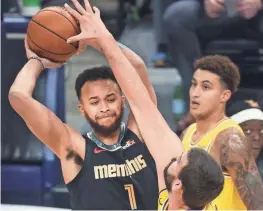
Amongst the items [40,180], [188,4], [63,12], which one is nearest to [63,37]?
[63,12]

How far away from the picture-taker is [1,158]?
18.4ft

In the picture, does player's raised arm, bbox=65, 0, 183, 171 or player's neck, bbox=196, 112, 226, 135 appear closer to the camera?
player's raised arm, bbox=65, 0, 183, 171

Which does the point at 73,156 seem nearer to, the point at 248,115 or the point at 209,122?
the point at 209,122

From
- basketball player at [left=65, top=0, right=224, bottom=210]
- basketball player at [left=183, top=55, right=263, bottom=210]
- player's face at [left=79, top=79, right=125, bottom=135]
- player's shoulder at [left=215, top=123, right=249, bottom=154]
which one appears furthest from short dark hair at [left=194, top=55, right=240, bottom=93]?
basketball player at [left=65, top=0, right=224, bottom=210]

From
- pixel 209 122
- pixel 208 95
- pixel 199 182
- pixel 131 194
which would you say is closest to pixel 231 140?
pixel 209 122

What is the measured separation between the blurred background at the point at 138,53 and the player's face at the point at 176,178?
186cm

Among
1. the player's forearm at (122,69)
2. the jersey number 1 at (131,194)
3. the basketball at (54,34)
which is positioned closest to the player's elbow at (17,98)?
the basketball at (54,34)

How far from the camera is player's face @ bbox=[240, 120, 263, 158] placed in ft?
14.8

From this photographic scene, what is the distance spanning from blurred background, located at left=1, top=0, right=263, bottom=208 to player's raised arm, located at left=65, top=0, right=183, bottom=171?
57.0 inches

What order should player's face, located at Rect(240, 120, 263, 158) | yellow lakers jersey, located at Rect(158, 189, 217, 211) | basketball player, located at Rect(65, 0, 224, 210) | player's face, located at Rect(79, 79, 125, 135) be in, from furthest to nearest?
player's face, located at Rect(240, 120, 263, 158) < player's face, located at Rect(79, 79, 125, 135) < basketball player, located at Rect(65, 0, 224, 210) < yellow lakers jersey, located at Rect(158, 189, 217, 211)

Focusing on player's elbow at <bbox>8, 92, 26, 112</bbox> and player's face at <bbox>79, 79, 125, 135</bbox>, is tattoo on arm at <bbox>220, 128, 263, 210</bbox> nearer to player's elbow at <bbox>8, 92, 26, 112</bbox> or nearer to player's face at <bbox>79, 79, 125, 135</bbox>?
player's face at <bbox>79, 79, 125, 135</bbox>

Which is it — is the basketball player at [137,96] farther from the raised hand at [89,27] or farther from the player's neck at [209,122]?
the player's neck at [209,122]

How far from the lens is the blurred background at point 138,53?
5062 mm

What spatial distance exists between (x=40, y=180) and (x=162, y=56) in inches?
47.4
